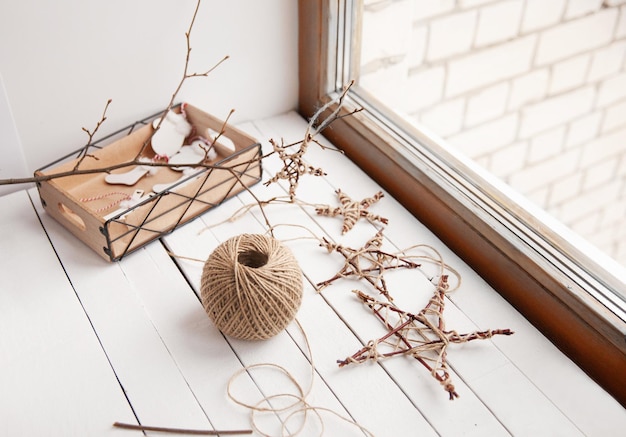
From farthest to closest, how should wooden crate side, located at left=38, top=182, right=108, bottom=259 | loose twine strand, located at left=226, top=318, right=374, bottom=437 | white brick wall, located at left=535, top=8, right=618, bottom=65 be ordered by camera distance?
1. white brick wall, located at left=535, top=8, right=618, bottom=65
2. wooden crate side, located at left=38, top=182, right=108, bottom=259
3. loose twine strand, located at left=226, top=318, right=374, bottom=437

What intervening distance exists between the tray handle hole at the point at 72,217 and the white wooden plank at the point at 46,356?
0.23 ft

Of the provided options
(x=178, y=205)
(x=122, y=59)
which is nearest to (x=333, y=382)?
(x=178, y=205)

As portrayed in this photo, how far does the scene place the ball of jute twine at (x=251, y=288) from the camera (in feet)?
3.32

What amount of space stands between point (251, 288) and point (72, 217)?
0.51m

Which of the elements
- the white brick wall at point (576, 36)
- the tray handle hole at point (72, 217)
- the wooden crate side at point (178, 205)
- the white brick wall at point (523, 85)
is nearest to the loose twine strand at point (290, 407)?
the wooden crate side at point (178, 205)

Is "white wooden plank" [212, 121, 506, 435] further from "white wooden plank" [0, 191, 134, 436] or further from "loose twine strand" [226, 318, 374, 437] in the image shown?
"white wooden plank" [0, 191, 134, 436]

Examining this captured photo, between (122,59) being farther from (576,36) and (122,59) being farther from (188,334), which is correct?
(576,36)

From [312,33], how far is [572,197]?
121 cm

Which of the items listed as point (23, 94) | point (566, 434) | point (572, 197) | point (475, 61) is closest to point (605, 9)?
point (475, 61)

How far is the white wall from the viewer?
4.31 feet

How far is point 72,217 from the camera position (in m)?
1.32

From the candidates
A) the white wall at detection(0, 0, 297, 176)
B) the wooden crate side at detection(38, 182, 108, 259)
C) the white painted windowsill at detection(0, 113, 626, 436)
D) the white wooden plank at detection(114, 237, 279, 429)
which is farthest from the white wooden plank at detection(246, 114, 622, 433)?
the wooden crate side at detection(38, 182, 108, 259)

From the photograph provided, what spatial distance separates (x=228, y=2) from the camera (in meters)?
1.47

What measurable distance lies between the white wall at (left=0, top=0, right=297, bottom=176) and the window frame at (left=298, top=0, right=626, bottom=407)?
0.34 feet
